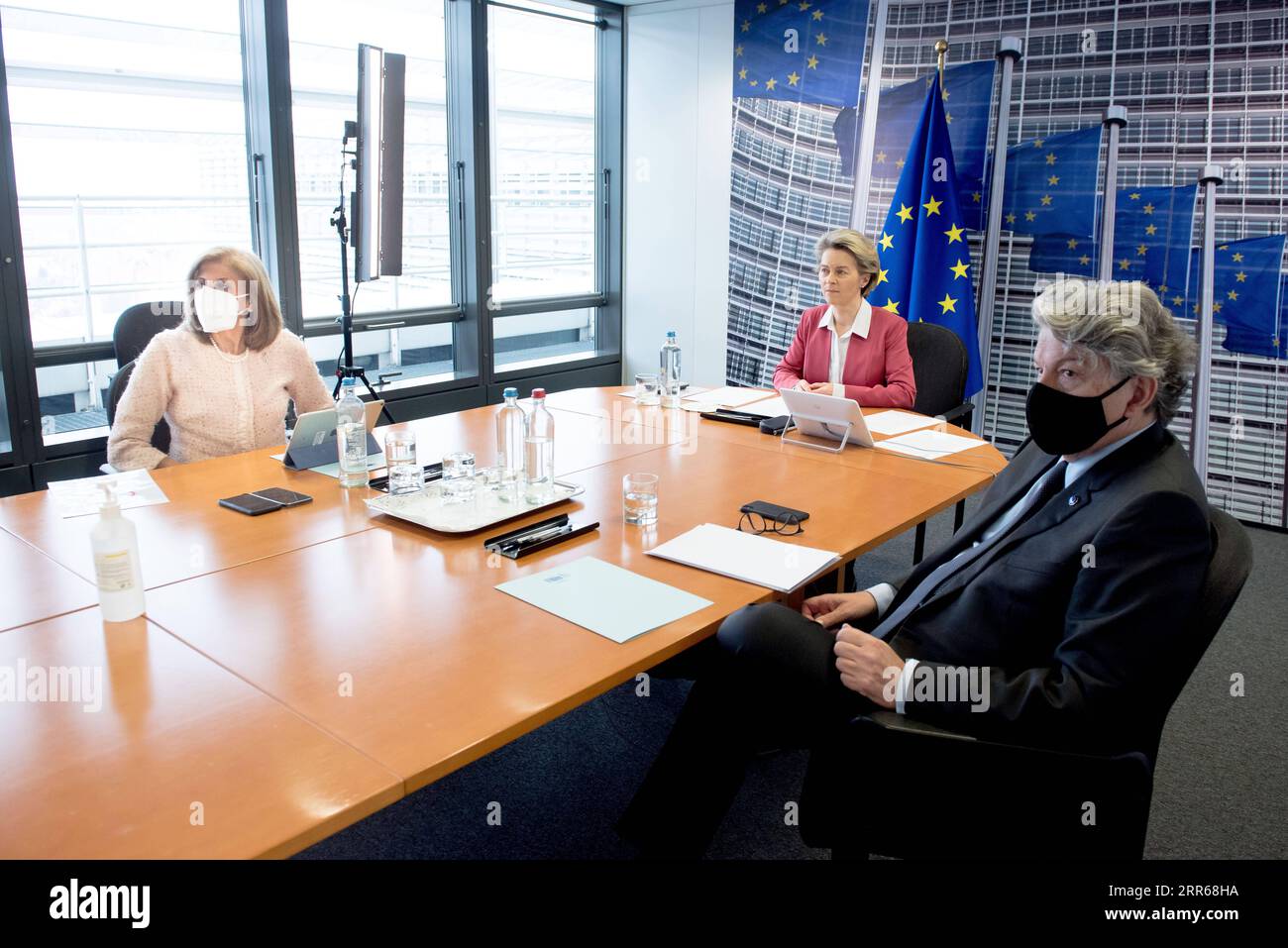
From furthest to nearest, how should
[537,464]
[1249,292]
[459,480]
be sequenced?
[1249,292], [537,464], [459,480]

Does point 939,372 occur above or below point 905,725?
above

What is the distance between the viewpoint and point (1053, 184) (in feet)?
14.9

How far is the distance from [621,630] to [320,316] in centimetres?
371

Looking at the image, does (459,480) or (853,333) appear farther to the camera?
(853,333)

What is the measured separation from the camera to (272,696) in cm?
139

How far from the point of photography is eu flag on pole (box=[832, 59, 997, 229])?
4.67m

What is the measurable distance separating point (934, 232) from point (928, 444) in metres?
1.97

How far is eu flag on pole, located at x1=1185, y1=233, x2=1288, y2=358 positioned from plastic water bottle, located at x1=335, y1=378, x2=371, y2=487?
3740 millimetres

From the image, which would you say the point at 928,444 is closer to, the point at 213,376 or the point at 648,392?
the point at 648,392

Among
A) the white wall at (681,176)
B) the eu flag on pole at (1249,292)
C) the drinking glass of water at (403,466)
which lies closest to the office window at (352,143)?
the white wall at (681,176)

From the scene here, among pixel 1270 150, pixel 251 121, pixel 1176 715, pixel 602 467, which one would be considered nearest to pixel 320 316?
pixel 251 121

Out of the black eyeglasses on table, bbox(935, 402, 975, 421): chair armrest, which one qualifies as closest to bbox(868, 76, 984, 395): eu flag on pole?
bbox(935, 402, 975, 421): chair armrest

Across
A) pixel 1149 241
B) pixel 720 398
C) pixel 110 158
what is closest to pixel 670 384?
pixel 720 398

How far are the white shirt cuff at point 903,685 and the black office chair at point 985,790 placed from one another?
2 centimetres
